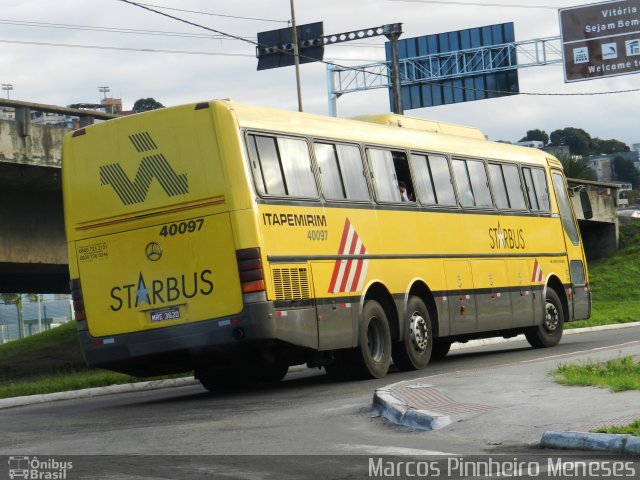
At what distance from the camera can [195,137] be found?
51.2 feet

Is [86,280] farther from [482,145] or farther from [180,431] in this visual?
[482,145]

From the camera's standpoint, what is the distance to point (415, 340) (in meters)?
18.9

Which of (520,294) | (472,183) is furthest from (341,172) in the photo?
(520,294)

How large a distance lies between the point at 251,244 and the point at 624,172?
183059 millimetres

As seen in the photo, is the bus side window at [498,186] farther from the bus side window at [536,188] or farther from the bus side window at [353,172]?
the bus side window at [353,172]

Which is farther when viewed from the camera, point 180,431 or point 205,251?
point 205,251

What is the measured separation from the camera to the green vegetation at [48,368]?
69.4ft

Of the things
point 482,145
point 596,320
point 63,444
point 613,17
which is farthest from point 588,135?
point 63,444

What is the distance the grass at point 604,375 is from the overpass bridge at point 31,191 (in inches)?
500

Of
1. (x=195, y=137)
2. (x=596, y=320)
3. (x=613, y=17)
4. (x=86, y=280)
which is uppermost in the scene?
(x=613, y=17)

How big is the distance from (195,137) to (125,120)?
3.58ft

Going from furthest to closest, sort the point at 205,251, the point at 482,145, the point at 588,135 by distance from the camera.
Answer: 1. the point at 588,135
2. the point at 482,145
3. the point at 205,251

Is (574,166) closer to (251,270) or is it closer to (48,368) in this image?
(48,368)

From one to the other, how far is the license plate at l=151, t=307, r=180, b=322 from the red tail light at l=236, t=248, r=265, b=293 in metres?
0.96
